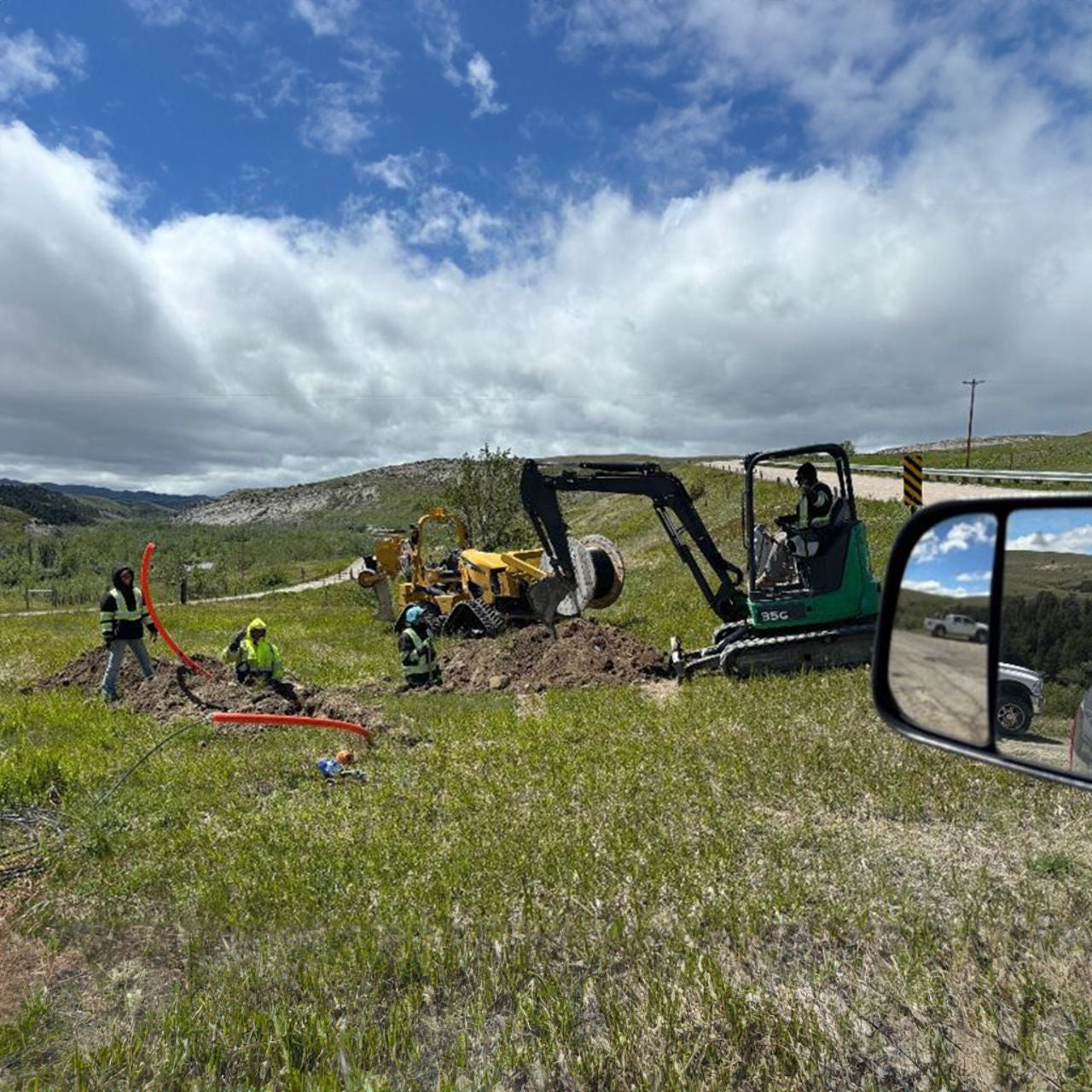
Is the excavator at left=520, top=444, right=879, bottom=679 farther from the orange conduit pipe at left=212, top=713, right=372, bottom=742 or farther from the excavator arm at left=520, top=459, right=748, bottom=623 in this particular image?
the orange conduit pipe at left=212, top=713, right=372, bottom=742

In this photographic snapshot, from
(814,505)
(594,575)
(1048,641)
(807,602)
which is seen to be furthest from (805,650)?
(1048,641)

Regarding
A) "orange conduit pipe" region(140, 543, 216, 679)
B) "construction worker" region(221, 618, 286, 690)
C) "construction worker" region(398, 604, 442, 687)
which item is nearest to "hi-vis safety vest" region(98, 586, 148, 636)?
"orange conduit pipe" region(140, 543, 216, 679)

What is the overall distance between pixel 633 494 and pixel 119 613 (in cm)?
827

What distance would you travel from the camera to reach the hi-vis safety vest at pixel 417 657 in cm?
1320

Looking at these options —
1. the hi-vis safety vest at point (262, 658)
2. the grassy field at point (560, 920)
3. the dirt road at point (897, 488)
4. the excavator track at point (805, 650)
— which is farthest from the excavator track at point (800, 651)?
the dirt road at point (897, 488)

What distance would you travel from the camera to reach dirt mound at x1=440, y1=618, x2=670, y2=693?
12891 mm

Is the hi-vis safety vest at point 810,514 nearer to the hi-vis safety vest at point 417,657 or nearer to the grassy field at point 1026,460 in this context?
the hi-vis safety vest at point 417,657

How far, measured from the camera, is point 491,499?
117 feet

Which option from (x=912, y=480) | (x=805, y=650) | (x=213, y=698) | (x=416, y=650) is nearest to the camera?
(x=213, y=698)

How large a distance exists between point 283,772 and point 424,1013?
4701 mm

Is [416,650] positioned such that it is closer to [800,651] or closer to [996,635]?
[800,651]

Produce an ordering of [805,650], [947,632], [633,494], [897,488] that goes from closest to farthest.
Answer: [947,632] < [805,650] < [633,494] < [897,488]

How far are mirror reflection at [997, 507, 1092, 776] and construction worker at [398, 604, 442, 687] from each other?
11628 mm

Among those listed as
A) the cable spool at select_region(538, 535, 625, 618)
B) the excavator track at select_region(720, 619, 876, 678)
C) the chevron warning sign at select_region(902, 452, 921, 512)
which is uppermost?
the chevron warning sign at select_region(902, 452, 921, 512)
